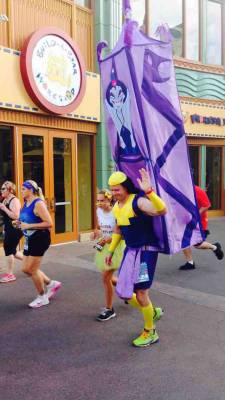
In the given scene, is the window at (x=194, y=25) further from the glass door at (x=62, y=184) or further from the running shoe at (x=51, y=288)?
the running shoe at (x=51, y=288)

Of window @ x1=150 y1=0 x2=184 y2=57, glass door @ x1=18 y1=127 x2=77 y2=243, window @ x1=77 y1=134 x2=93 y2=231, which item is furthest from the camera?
window @ x1=150 y1=0 x2=184 y2=57

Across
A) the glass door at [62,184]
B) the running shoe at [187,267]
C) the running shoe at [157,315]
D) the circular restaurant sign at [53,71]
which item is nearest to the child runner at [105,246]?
the running shoe at [157,315]

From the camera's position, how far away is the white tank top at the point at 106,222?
490 cm

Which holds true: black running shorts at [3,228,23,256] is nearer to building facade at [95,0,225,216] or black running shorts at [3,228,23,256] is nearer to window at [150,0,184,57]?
building facade at [95,0,225,216]

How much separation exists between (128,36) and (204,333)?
3.13m

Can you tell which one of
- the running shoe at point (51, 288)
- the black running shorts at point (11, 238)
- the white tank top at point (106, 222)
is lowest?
the running shoe at point (51, 288)

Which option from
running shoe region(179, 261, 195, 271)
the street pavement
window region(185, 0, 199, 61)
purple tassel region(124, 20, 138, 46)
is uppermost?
window region(185, 0, 199, 61)

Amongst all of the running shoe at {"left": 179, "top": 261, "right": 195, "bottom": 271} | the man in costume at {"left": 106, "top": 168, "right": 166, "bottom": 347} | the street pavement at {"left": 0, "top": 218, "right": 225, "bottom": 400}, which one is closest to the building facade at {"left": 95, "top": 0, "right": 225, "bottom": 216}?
the running shoe at {"left": 179, "top": 261, "right": 195, "bottom": 271}

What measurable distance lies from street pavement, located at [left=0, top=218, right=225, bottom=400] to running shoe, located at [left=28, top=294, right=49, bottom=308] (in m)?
0.10

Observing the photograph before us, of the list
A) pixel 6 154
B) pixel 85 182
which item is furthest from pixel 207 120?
pixel 6 154

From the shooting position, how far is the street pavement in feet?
11.0

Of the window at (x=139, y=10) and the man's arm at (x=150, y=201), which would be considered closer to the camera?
the man's arm at (x=150, y=201)

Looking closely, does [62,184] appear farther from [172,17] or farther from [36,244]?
[172,17]

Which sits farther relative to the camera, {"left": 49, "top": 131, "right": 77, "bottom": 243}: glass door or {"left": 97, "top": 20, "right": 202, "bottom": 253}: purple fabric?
{"left": 49, "top": 131, "right": 77, "bottom": 243}: glass door
